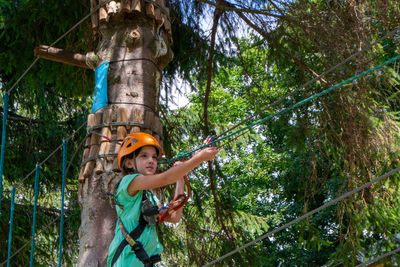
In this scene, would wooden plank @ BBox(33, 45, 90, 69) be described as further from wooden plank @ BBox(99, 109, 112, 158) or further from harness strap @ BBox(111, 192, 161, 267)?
harness strap @ BBox(111, 192, 161, 267)

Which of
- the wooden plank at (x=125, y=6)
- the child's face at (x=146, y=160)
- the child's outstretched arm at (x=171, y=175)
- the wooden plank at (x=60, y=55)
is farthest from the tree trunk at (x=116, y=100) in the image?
the child's outstretched arm at (x=171, y=175)

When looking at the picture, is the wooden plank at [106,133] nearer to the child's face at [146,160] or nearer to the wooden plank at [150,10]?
the child's face at [146,160]

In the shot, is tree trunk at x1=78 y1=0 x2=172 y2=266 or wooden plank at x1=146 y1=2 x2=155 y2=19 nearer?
tree trunk at x1=78 y1=0 x2=172 y2=266

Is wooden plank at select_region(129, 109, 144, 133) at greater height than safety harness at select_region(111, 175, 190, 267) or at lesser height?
greater

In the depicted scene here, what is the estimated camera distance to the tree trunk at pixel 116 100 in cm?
311

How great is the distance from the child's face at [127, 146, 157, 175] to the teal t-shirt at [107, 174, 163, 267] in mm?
116

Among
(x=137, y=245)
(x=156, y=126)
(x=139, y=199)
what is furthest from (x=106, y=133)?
(x=137, y=245)

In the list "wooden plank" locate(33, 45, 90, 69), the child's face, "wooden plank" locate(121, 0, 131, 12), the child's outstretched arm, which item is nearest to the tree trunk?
"wooden plank" locate(121, 0, 131, 12)

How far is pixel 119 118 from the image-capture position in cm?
334

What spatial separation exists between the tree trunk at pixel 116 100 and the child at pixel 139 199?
430mm

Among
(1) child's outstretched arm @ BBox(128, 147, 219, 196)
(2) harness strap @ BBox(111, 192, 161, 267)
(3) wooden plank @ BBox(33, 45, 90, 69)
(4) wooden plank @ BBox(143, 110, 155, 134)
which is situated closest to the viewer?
(1) child's outstretched arm @ BBox(128, 147, 219, 196)

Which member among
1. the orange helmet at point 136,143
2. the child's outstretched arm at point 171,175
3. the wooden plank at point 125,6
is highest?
the wooden plank at point 125,6

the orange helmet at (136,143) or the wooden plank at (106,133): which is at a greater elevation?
the wooden plank at (106,133)

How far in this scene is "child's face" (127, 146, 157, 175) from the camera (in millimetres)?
2697
